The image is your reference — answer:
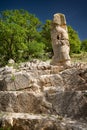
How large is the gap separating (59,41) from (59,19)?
1822mm

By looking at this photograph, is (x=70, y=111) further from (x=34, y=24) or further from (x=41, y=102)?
(x=34, y=24)

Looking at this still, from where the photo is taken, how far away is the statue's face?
20188 millimetres

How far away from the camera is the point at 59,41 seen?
19906mm

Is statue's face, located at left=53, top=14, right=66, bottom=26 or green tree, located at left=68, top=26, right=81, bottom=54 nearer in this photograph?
statue's face, located at left=53, top=14, right=66, bottom=26

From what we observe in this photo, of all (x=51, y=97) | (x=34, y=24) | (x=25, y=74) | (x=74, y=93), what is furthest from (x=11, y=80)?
(x=34, y=24)

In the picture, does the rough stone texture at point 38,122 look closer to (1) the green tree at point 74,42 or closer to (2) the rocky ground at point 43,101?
(2) the rocky ground at point 43,101

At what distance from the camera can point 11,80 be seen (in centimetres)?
1362

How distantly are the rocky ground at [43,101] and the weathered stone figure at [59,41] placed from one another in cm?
441

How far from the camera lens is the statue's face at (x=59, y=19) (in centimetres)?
2019

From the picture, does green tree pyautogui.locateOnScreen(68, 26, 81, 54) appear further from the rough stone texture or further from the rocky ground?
the rough stone texture

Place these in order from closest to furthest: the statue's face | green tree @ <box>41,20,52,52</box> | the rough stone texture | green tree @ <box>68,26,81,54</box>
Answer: the rough stone texture, the statue's face, green tree @ <box>41,20,52,52</box>, green tree @ <box>68,26,81,54</box>

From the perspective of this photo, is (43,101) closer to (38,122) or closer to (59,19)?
(38,122)

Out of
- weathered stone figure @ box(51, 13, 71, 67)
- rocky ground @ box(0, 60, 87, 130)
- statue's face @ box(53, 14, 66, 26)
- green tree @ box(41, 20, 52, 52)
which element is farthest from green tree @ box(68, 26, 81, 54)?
rocky ground @ box(0, 60, 87, 130)

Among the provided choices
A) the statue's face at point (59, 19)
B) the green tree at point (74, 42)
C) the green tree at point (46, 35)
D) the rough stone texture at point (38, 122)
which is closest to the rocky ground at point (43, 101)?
the rough stone texture at point (38, 122)
